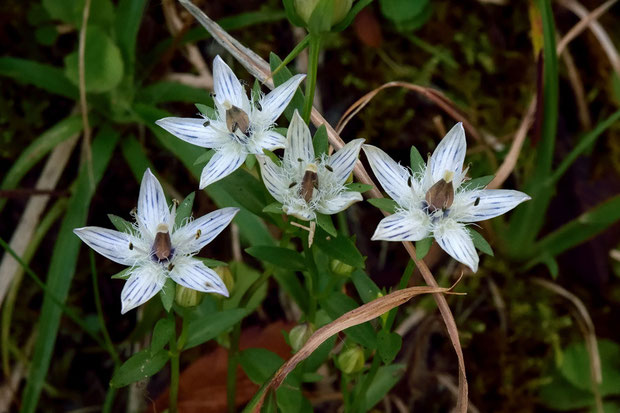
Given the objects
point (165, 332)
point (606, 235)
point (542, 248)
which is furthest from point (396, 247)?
point (165, 332)

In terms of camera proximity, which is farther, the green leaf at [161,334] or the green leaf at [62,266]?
the green leaf at [62,266]

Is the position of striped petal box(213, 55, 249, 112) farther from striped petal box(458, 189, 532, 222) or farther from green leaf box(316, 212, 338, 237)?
striped petal box(458, 189, 532, 222)

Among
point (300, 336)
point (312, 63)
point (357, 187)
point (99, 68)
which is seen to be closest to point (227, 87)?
point (312, 63)

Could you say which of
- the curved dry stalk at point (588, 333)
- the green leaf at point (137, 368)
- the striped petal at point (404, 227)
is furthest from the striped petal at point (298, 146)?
the curved dry stalk at point (588, 333)

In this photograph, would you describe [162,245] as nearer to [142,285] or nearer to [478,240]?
[142,285]

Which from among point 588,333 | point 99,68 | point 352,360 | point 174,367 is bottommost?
point 588,333

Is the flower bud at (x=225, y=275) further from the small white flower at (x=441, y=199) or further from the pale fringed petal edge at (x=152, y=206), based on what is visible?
the small white flower at (x=441, y=199)
